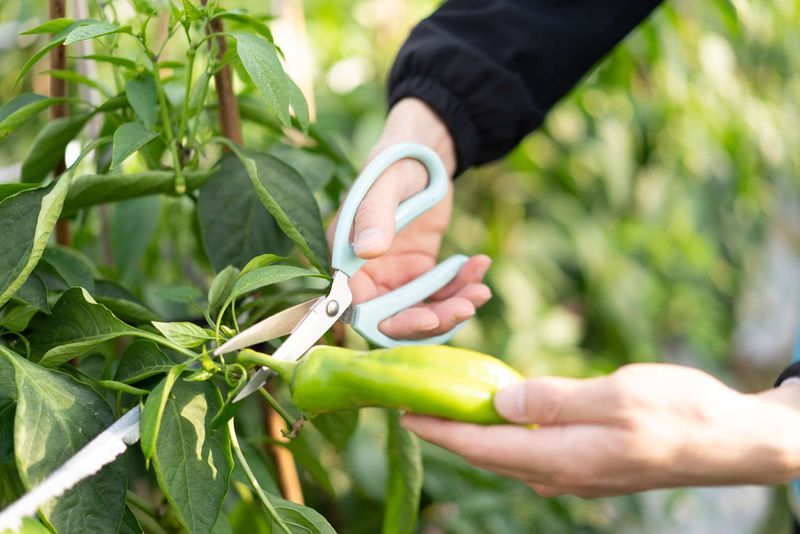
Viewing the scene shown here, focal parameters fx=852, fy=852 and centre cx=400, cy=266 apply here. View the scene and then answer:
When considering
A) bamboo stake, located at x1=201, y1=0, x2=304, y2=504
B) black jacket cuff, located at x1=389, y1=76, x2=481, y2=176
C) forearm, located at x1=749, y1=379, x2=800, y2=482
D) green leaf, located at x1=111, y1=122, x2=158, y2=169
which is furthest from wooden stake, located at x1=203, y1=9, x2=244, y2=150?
forearm, located at x1=749, y1=379, x2=800, y2=482

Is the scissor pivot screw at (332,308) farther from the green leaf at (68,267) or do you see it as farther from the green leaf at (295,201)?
the green leaf at (68,267)

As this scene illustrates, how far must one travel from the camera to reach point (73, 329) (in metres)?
0.55

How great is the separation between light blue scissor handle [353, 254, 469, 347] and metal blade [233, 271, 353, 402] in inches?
1.0

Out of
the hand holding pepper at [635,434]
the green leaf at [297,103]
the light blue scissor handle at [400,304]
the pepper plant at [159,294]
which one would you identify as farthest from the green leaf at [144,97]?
the hand holding pepper at [635,434]

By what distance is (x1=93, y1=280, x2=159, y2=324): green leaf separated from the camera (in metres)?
0.63

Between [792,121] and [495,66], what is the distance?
185 cm

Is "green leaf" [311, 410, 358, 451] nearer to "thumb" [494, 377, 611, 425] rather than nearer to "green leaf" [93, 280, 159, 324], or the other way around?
"green leaf" [93, 280, 159, 324]

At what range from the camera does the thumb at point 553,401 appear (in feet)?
1.44

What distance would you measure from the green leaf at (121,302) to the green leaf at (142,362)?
0.23ft

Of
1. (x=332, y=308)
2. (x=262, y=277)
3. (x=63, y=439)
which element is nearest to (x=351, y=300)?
(x=332, y=308)

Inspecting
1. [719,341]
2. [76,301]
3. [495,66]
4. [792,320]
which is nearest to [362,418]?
[495,66]

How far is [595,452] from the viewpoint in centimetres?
44

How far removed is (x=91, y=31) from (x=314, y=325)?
0.82 ft

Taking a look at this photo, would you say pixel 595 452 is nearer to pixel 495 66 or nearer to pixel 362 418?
pixel 495 66
